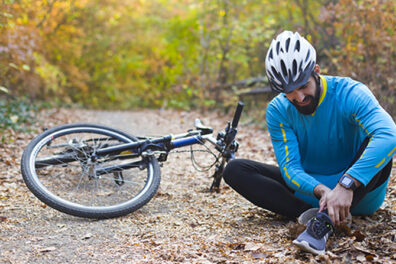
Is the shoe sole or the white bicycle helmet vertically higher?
the white bicycle helmet

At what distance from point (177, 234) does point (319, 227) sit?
0.98 meters

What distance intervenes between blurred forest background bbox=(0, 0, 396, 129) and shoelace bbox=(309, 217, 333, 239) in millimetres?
2635

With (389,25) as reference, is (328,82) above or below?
below

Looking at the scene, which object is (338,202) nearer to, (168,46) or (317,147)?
(317,147)

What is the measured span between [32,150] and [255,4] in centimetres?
840

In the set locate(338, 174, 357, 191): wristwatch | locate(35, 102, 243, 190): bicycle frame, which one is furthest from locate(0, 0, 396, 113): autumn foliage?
locate(338, 174, 357, 191): wristwatch

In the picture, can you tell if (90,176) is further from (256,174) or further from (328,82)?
(328,82)

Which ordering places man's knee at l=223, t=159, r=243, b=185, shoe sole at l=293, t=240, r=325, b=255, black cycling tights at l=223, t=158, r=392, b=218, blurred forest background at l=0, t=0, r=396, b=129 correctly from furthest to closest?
blurred forest background at l=0, t=0, r=396, b=129, man's knee at l=223, t=159, r=243, b=185, black cycling tights at l=223, t=158, r=392, b=218, shoe sole at l=293, t=240, r=325, b=255

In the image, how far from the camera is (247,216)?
3.07 m

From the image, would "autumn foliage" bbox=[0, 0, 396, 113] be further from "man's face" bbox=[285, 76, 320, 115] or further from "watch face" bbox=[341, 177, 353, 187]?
"watch face" bbox=[341, 177, 353, 187]

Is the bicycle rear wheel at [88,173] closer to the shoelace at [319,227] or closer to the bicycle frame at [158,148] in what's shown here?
the bicycle frame at [158,148]

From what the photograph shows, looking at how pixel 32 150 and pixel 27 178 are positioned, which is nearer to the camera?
pixel 27 178

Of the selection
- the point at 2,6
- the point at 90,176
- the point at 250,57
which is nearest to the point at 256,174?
the point at 90,176

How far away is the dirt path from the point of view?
229 centimetres
